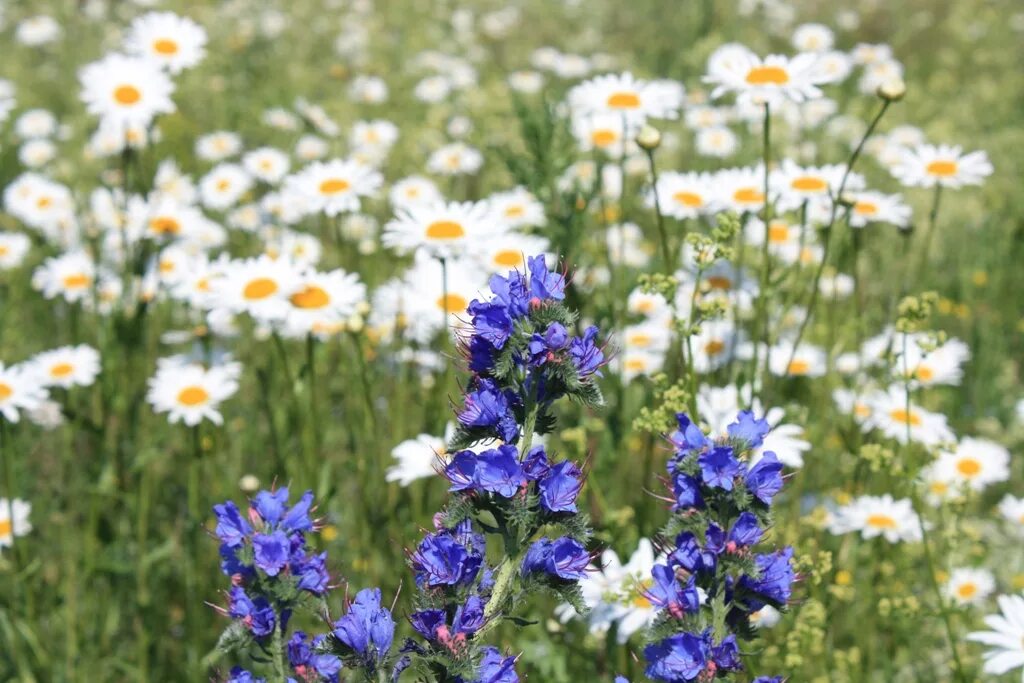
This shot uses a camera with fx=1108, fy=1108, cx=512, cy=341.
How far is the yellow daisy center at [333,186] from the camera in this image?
4.36 m

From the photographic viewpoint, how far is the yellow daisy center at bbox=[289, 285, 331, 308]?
12.3 ft

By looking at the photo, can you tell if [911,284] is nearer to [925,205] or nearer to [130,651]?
[925,205]

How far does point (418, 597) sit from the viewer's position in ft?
5.50

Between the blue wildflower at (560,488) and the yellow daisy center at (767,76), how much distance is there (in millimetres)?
2245

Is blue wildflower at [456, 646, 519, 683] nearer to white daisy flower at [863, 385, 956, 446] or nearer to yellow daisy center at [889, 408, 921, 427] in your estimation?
white daisy flower at [863, 385, 956, 446]

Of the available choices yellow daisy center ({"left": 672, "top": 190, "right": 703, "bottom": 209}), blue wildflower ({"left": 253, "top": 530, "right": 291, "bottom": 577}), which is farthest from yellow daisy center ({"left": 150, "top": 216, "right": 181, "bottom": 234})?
blue wildflower ({"left": 253, "top": 530, "right": 291, "bottom": 577})

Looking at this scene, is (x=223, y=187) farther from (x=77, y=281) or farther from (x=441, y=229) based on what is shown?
(x=441, y=229)

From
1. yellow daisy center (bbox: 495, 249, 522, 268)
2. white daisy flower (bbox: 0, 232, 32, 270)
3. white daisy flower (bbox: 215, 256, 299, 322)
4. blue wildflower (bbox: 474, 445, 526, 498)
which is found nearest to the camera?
blue wildflower (bbox: 474, 445, 526, 498)

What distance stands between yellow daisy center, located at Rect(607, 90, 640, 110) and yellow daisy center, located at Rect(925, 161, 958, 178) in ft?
3.70

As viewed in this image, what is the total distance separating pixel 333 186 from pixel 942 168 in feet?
7.51

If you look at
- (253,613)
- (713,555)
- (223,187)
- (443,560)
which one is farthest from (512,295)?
(223,187)

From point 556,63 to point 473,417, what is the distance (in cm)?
709

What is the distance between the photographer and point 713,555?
175 cm

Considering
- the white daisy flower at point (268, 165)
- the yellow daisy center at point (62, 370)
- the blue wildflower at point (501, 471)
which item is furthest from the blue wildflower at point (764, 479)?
the white daisy flower at point (268, 165)
